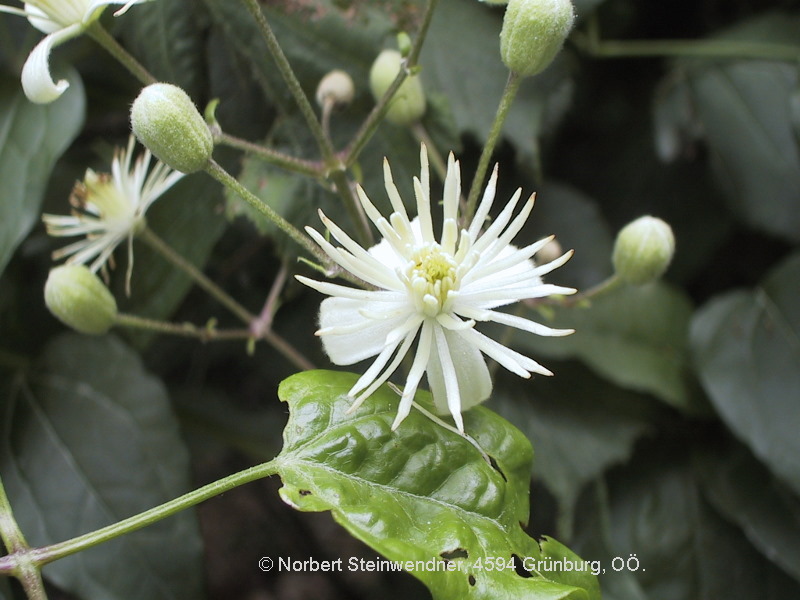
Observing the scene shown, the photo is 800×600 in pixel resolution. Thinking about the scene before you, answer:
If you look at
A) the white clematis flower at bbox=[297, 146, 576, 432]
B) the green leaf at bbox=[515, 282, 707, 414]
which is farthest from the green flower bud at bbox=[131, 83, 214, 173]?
the green leaf at bbox=[515, 282, 707, 414]

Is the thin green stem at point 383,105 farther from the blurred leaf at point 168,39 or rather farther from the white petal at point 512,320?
the blurred leaf at point 168,39


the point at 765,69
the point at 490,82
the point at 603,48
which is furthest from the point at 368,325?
the point at 765,69

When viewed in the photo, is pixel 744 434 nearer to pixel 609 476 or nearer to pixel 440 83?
pixel 609 476

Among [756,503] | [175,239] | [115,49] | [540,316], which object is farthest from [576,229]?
[115,49]

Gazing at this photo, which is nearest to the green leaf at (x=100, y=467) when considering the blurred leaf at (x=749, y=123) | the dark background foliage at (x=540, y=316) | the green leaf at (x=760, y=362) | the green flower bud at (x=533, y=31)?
the dark background foliage at (x=540, y=316)

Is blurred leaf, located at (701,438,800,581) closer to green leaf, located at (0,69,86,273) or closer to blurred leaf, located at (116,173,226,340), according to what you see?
blurred leaf, located at (116,173,226,340)
